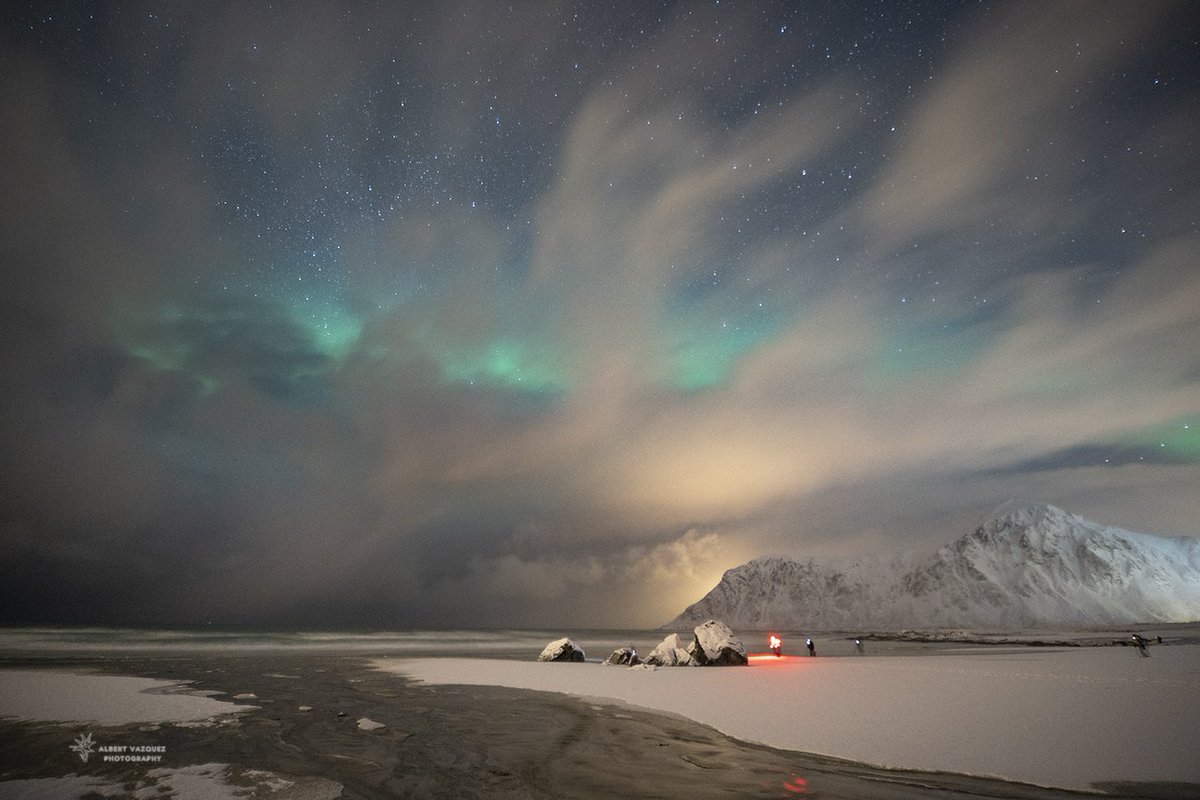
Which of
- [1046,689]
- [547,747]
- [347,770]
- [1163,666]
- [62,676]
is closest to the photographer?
[347,770]

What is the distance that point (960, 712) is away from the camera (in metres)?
15.3

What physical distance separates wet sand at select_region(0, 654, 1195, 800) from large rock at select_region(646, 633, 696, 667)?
714 inches

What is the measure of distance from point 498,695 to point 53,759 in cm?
1329

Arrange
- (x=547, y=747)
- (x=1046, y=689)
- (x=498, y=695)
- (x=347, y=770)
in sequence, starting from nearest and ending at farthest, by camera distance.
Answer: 1. (x=347, y=770)
2. (x=547, y=747)
3. (x=1046, y=689)
4. (x=498, y=695)

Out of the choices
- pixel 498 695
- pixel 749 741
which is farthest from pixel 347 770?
pixel 498 695

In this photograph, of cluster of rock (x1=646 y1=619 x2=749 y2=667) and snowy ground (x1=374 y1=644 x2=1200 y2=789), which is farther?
cluster of rock (x1=646 y1=619 x2=749 y2=667)

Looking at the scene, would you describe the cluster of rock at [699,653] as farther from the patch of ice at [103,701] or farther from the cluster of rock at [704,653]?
the patch of ice at [103,701]

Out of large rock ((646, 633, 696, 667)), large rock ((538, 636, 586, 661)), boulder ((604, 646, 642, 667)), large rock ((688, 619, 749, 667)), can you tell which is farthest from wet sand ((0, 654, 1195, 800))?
large rock ((538, 636, 586, 661))

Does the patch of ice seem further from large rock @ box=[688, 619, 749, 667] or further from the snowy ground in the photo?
large rock @ box=[688, 619, 749, 667]

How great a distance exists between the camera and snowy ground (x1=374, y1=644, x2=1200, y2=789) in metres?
10.3

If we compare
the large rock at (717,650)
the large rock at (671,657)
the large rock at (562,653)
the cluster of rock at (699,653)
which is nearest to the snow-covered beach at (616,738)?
the large rock at (717,650)

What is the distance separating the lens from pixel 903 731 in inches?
515

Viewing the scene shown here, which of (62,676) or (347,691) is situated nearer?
(347,691)

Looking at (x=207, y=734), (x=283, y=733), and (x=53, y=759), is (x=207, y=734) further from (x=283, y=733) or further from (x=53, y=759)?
(x=53, y=759)
